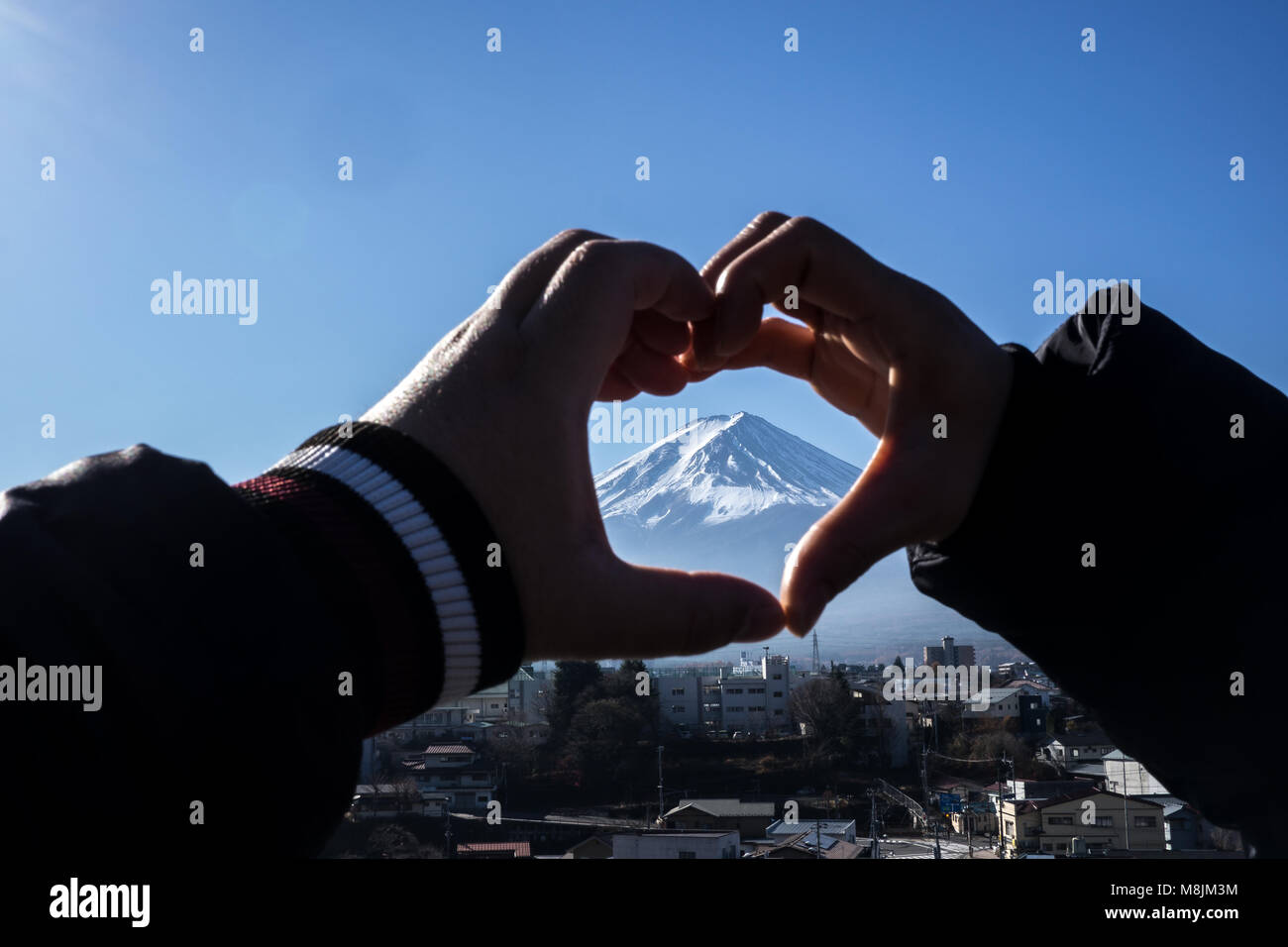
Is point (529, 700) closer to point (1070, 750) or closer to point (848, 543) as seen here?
point (1070, 750)

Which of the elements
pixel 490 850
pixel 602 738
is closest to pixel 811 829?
pixel 602 738

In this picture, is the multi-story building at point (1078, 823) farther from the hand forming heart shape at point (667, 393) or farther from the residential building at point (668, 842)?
the hand forming heart shape at point (667, 393)

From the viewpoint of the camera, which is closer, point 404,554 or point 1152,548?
point 404,554

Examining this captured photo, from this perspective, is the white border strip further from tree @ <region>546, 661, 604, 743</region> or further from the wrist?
tree @ <region>546, 661, 604, 743</region>

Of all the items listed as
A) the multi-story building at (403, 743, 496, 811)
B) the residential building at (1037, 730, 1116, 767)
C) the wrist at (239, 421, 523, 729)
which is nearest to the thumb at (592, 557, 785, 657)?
the wrist at (239, 421, 523, 729)
